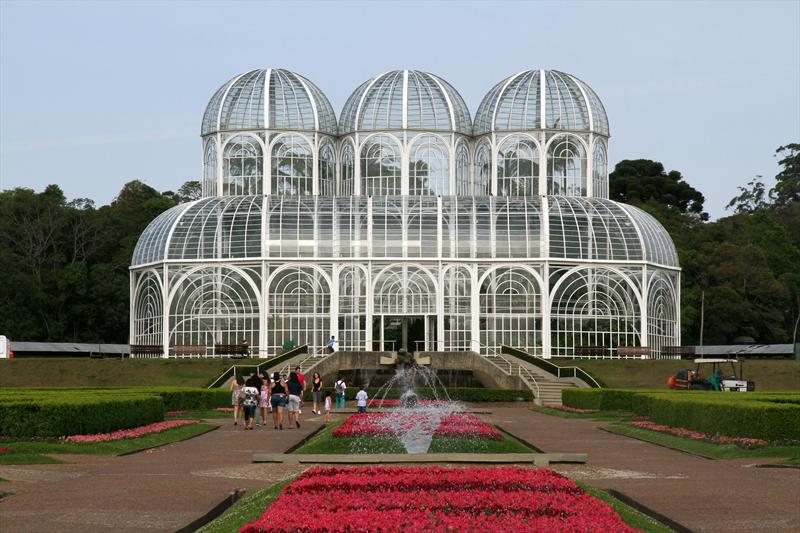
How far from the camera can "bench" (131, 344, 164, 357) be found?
2712 inches

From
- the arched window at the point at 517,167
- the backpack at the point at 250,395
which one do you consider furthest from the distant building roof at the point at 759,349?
the backpack at the point at 250,395

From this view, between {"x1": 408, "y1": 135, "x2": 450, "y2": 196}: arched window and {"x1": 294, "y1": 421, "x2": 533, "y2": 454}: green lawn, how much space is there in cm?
4627

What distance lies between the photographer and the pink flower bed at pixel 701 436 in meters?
30.4

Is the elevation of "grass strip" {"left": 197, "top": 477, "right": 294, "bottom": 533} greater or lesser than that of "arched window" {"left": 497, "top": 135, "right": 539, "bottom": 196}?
lesser

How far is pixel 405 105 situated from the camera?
7831 centimetres

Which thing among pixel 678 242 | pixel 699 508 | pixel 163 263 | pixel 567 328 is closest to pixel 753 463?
pixel 699 508

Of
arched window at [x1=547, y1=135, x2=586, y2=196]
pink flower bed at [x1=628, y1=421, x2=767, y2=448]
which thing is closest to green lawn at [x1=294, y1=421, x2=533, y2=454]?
pink flower bed at [x1=628, y1=421, x2=767, y2=448]

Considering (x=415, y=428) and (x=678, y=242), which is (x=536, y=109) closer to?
(x=678, y=242)

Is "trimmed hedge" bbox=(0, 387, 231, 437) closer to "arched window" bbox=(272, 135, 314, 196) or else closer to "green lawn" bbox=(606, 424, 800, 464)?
"green lawn" bbox=(606, 424, 800, 464)

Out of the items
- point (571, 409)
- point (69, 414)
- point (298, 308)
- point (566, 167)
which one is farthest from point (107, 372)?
point (566, 167)

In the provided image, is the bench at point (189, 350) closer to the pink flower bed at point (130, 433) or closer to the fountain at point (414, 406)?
the fountain at point (414, 406)

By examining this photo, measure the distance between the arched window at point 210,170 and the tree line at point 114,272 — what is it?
15821 millimetres

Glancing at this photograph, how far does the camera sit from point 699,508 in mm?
19391

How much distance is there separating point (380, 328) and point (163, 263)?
39.3ft
